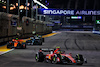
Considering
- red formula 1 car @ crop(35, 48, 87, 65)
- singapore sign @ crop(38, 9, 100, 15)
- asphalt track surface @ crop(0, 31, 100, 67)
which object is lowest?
asphalt track surface @ crop(0, 31, 100, 67)

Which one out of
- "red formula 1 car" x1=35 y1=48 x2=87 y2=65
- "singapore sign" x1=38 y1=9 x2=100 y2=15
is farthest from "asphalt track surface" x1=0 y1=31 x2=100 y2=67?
"singapore sign" x1=38 y1=9 x2=100 y2=15

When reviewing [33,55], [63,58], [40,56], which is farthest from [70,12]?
[63,58]

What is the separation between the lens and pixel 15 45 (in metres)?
21.4

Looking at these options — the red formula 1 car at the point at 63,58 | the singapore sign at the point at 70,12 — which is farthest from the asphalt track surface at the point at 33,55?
the singapore sign at the point at 70,12

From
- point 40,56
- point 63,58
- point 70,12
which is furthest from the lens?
point 70,12

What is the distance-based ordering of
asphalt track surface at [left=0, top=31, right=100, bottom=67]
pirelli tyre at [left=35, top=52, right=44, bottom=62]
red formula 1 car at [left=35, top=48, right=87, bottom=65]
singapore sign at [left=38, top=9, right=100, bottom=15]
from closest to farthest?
red formula 1 car at [left=35, top=48, right=87, bottom=65] → asphalt track surface at [left=0, top=31, right=100, bottom=67] → pirelli tyre at [left=35, top=52, right=44, bottom=62] → singapore sign at [left=38, top=9, right=100, bottom=15]

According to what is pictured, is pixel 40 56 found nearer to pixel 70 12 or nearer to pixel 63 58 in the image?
pixel 63 58

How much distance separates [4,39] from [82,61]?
56.8 feet

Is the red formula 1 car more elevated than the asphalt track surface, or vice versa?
the red formula 1 car

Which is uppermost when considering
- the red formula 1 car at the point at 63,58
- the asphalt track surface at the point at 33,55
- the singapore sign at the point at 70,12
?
the singapore sign at the point at 70,12

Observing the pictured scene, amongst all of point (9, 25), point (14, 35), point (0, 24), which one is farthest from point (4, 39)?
point (14, 35)

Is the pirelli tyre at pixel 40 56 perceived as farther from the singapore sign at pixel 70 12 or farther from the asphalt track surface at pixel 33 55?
the singapore sign at pixel 70 12

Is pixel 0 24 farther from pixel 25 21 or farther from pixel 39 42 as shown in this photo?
pixel 25 21

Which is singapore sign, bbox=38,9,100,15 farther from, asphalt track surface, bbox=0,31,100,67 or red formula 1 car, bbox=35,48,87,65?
red formula 1 car, bbox=35,48,87,65
